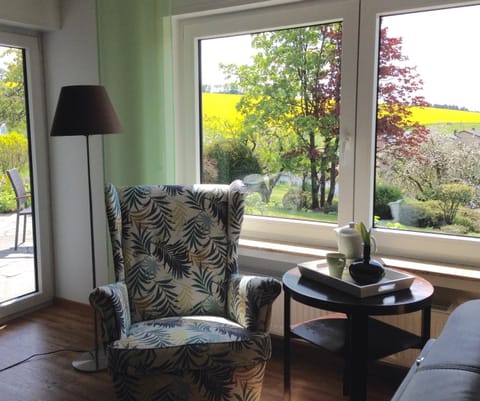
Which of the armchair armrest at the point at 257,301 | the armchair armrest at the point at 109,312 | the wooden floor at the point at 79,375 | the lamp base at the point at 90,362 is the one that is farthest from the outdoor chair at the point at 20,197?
the armchair armrest at the point at 257,301

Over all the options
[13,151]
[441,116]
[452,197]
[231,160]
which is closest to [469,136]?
[441,116]

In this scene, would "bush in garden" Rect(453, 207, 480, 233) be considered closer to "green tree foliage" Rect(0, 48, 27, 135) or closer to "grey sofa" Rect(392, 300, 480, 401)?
"grey sofa" Rect(392, 300, 480, 401)

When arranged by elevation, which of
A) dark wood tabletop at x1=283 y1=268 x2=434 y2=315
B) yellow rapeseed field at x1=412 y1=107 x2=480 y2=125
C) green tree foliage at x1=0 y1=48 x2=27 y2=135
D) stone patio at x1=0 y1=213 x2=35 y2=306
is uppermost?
green tree foliage at x1=0 y1=48 x2=27 y2=135

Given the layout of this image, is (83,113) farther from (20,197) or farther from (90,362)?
(90,362)

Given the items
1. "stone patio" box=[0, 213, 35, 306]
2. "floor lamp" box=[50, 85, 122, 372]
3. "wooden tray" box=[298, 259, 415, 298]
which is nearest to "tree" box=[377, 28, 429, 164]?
"wooden tray" box=[298, 259, 415, 298]

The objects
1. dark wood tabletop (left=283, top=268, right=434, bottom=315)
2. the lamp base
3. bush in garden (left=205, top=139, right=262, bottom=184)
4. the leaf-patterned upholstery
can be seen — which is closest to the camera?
dark wood tabletop (left=283, top=268, right=434, bottom=315)

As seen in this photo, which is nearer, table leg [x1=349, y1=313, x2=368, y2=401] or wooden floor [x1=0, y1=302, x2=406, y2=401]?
table leg [x1=349, y1=313, x2=368, y2=401]

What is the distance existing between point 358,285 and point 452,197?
2.73 feet

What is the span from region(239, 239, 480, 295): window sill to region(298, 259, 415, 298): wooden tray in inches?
14.9

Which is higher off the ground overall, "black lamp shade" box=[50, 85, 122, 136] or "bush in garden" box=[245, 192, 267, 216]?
"black lamp shade" box=[50, 85, 122, 136]

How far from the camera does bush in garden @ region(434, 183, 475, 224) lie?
7.78 feet

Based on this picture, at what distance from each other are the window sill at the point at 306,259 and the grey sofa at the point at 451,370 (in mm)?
1299

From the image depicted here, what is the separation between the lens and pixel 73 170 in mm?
3395

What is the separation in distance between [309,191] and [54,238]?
1.87 metres
